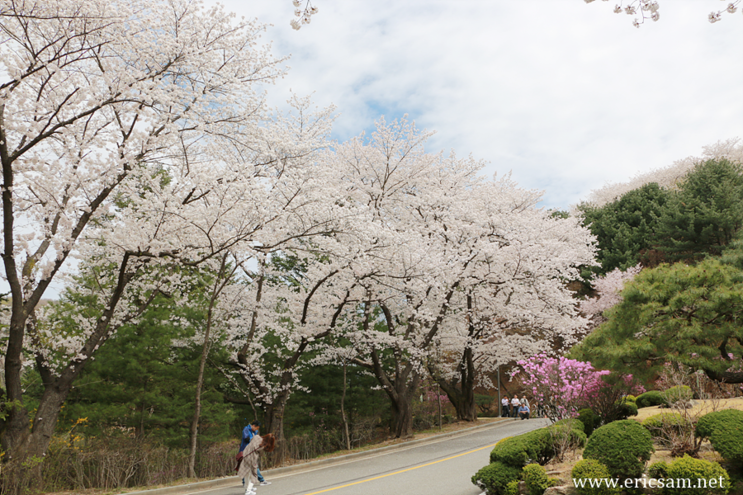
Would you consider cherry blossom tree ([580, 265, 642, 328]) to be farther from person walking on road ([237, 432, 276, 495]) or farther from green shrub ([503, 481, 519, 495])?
person walking on road ([237, 432, 276, 495])

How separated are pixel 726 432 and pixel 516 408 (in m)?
21.8

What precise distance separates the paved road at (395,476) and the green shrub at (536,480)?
139 cm

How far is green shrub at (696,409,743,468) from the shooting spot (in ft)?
20.5

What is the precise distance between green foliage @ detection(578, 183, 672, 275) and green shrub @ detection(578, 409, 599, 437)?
23.1 m

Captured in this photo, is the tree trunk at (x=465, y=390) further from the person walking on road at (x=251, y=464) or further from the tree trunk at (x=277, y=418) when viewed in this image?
the person walking on road at (x=251, y=464)

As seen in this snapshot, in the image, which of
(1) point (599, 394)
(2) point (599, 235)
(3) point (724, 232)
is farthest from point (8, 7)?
(2) point (599, 235)

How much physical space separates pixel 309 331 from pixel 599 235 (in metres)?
27.5

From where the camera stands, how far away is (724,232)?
89.3 ft

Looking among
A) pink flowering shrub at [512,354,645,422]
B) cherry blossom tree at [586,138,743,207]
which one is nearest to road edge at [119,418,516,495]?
pink flowering shrub at [512,354,645,422]

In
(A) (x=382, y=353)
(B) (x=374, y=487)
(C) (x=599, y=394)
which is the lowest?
(B) (x=374, y=487)

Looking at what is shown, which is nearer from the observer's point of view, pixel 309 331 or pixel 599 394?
pixel 599 394

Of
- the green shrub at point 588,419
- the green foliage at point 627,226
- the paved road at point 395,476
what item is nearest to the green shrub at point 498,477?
the paved road at point 395,476

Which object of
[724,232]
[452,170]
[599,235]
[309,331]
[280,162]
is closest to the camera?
[280,162]

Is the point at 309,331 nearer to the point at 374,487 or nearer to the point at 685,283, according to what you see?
the point at 374,487
